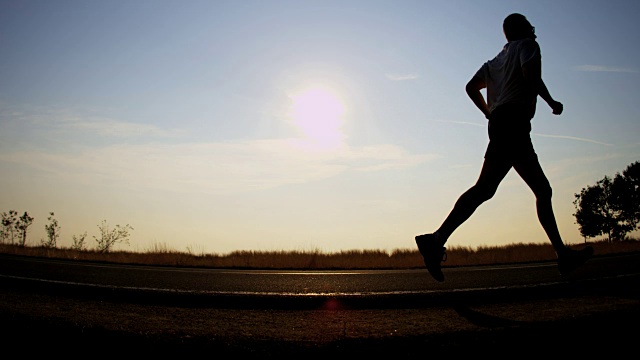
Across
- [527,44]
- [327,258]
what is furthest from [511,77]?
[327,258]

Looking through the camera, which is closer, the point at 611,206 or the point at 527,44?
the point at 527,44

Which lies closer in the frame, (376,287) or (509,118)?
(509,118)

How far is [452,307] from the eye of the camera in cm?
366

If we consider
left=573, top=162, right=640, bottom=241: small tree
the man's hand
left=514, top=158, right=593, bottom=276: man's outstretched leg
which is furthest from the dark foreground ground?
→ left=573, top=162, right=640, bottom=241: small tree

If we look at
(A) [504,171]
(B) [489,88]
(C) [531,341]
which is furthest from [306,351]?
(B) [489,88]

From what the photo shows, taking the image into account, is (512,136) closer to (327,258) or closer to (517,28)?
(517,28)

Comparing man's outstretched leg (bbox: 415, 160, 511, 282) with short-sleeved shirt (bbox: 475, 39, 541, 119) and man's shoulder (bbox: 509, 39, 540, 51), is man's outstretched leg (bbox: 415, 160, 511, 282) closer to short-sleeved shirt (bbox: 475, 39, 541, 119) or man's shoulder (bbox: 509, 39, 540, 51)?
short-sleeved shirt (bbox: 475, 39, 541, 119)

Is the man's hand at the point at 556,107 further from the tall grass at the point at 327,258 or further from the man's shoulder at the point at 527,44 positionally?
the tall grass at the point at 327,258

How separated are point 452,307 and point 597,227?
51.7 m

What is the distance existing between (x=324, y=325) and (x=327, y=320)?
0.68ft

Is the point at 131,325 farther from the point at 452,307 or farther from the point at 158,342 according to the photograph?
the point at 452,307

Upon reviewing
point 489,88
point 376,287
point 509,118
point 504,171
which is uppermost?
point 489,88

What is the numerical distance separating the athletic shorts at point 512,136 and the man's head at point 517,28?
2.43 feet

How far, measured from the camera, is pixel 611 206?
47.1 metres
